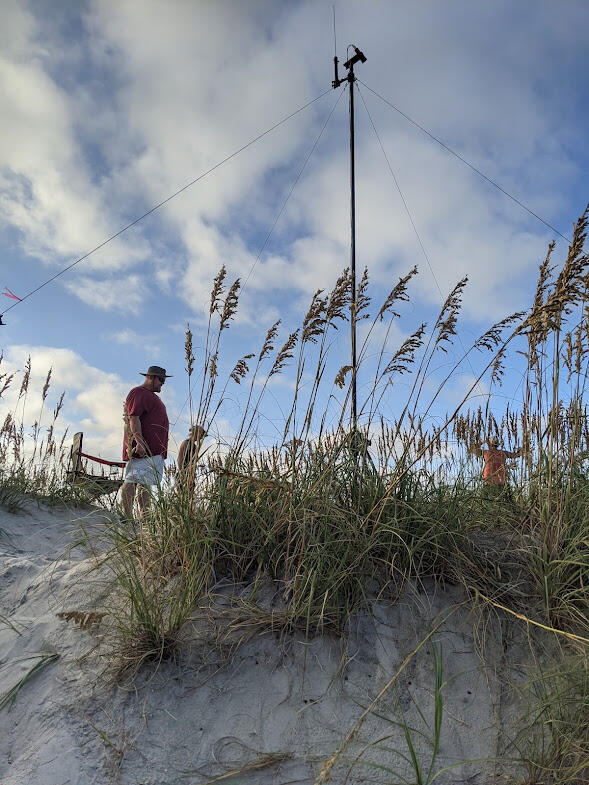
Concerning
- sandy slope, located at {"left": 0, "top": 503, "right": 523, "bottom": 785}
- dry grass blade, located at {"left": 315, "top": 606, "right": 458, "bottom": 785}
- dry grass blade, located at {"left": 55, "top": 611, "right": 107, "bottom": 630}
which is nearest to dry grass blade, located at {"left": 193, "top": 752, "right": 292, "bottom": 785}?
sandy slope, located at {"left": 0, "top": 503, "right": 523, "bottom": 785}

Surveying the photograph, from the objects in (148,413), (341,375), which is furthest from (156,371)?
(341,375)

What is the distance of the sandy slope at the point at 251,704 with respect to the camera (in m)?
2.23

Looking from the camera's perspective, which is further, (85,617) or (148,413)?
(148,413)

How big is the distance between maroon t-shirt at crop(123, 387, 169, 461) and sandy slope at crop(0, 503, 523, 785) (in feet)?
9.71

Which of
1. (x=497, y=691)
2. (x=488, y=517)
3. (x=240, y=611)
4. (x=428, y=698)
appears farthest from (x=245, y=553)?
(x=488, y=517)

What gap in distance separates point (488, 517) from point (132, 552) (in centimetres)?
224

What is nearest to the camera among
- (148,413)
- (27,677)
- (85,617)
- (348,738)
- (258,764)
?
(348,738)

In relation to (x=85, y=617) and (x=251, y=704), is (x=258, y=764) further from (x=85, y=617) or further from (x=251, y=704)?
(x=85, y=617)

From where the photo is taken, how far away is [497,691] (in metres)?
2.54

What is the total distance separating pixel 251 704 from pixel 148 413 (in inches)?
155

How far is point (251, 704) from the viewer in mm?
2463

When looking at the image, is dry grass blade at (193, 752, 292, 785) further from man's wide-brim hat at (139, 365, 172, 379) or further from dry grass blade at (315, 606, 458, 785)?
man's wide-brim hat at (139, 365, 172, 379)

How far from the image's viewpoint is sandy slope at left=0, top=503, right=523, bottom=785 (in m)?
2.23

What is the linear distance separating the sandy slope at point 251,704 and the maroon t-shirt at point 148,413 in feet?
9.71
